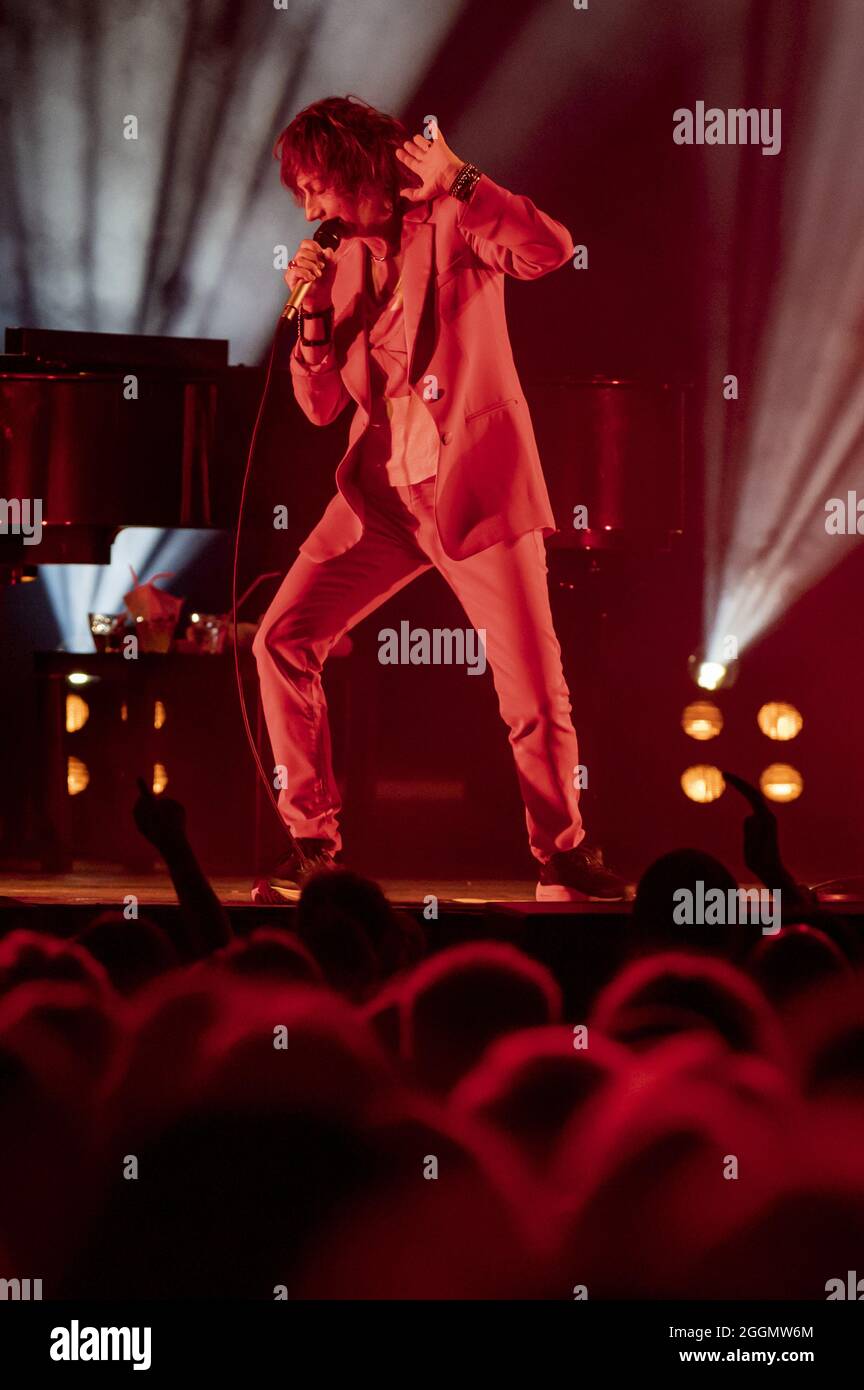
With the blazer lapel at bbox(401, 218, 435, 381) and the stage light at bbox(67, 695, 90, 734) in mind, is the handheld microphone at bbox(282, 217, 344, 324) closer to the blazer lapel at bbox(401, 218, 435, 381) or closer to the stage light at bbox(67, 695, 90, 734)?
the blazer lapel at bbox(401, 218, 435, 381)

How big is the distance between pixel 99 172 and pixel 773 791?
3.14m

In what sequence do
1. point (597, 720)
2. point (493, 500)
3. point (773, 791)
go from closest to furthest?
point (493, 500) → point (597, 720) → point (773, 791)

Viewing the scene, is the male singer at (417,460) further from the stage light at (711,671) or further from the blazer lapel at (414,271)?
the stage light at (711,671)

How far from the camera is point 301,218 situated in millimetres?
5086

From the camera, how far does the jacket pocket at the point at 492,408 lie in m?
3.70

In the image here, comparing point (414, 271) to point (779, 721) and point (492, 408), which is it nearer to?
point (492, 408)

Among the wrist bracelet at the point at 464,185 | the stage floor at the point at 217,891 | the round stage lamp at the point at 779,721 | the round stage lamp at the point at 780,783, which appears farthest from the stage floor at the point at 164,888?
the wrist bracelet at the point at 464,185

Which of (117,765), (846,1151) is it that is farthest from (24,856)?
(846,1151)

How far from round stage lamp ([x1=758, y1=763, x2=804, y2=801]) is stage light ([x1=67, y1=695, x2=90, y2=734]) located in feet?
7.21

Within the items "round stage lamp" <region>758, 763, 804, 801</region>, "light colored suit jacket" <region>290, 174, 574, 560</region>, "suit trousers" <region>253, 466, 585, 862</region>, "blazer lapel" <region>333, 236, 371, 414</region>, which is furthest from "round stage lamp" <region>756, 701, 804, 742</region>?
"blazer lapel" <region>333, 236, 371, 414</region>

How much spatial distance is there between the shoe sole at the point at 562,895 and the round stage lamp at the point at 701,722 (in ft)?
4.79

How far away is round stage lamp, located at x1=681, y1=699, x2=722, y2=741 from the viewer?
5016 mm

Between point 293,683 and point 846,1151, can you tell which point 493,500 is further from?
point 846,1151

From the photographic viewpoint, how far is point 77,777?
4.47 meters
